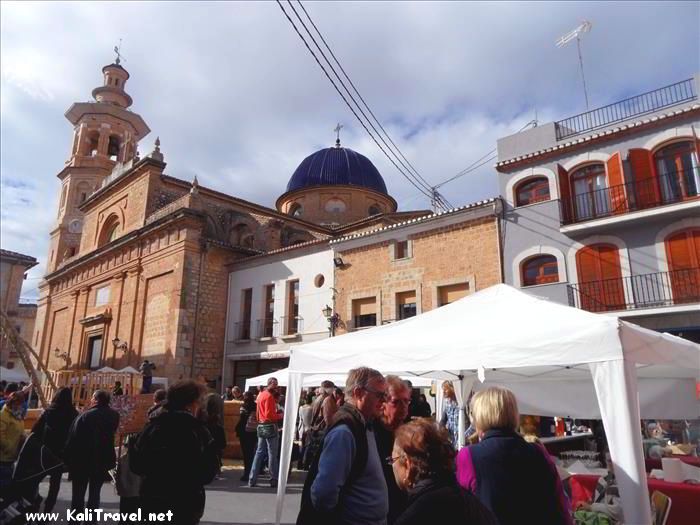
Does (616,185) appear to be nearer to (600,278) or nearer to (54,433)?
(600,278)

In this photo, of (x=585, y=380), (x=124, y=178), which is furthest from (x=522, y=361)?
(x=124, y=178)

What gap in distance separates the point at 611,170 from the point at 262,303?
13.9 metres

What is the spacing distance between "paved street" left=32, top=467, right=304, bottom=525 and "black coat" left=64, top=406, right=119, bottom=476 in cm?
125

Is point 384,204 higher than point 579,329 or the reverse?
higher

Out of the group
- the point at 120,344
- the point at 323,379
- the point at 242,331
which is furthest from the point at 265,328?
the point at 323,379

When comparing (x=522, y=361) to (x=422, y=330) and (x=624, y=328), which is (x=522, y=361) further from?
(x=422, y=330)

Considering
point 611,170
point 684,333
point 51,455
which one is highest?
point 611,170

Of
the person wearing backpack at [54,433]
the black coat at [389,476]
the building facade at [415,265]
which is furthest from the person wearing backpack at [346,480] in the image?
the building facade at [415,265]

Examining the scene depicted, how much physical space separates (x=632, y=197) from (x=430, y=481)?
514 inches

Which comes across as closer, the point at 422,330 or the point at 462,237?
the point at 422,330

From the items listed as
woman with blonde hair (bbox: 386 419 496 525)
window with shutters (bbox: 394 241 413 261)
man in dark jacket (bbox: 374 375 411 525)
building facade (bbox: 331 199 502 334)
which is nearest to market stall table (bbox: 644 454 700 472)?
man in dark jacket (bbox: 374 375 411 525)

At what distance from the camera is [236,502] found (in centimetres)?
664

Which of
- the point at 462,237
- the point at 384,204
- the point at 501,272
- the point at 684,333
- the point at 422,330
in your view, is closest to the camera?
the point at 422,330

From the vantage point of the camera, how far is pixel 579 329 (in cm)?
440
